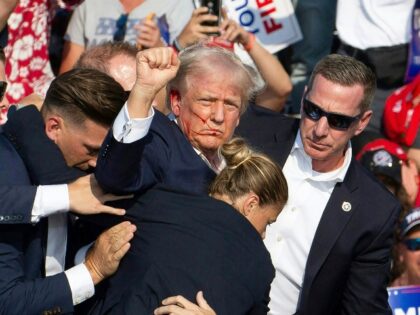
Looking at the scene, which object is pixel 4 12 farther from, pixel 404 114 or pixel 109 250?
pixel 404 114

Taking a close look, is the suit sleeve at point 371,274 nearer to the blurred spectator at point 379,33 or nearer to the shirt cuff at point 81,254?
the shirt cuff at point 81,254

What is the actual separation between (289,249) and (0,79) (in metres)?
1.71

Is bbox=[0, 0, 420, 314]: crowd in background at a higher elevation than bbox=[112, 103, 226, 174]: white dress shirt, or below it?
below

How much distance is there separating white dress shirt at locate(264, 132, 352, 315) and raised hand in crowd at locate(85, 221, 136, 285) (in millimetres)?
1324

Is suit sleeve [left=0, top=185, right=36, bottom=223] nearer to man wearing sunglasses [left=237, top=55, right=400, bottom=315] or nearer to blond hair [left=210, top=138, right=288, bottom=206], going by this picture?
blond hair [left=210, top=138, right=288, bottom=206]

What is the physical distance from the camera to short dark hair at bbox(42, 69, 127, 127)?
4004 millimetres

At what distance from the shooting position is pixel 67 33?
21.0 ft

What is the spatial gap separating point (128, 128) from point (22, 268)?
637mm

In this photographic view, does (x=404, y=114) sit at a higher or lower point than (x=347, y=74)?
lower

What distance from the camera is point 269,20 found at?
21.1ft

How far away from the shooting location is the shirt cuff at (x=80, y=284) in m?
3.72

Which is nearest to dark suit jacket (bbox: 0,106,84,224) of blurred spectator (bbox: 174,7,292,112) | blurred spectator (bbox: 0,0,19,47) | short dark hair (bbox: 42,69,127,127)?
short dark hair (bbox: 42,69,127,127)

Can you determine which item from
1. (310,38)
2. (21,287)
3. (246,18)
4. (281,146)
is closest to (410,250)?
(281,146)

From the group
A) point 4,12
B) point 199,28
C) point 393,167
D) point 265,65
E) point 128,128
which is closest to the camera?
point 128,128
